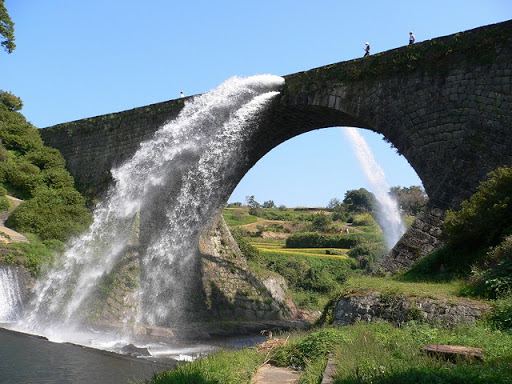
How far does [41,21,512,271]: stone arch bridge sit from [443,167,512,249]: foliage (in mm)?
1004

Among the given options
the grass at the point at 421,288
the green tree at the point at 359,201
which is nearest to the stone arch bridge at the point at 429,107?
the grass at the point at 421,288

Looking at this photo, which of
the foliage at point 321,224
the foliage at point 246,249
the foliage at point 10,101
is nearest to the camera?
the foliage at point 246,249

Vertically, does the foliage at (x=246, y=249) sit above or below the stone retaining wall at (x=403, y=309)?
above

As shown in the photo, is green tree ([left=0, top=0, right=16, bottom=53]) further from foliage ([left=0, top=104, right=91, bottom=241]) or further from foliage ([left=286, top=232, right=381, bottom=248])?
foliage ([left=286, top=232, right=381, bottom=248])

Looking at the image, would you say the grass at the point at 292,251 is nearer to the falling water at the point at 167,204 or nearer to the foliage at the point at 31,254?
the falling water at the point at 167,204

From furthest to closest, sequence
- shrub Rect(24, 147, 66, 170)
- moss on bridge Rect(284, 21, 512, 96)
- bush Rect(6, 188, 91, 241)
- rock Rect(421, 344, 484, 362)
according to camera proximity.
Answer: shrub Rect(24, 147, 66, 170) < bush Rect(6, 188, 91, 241) < moss on bridge Rect(284, 21, 512, 96) < rock Rect(421, 344, 484, 362)

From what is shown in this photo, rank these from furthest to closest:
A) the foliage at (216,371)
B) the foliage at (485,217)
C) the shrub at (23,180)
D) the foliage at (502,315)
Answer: the shrub at (23,180) → the foliage at (485,217) → the foliage at (502,315) → the foliage at (216,371)

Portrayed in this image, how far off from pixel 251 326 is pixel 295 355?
10.9 metres

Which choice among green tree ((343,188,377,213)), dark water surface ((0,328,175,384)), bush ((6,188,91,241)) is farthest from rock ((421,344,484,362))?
green tree ((343,188,377,213))

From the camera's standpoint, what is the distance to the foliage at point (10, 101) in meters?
23.6

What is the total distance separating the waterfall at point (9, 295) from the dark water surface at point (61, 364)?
2.33 meters

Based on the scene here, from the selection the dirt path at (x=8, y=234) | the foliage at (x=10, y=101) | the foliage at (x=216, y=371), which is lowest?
the foliage at (x=216, y=371)

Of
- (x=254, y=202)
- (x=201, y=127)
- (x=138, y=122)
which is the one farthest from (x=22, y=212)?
(x=254, y=202)

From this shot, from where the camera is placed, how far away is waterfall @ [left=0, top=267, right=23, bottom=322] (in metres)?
12.5
